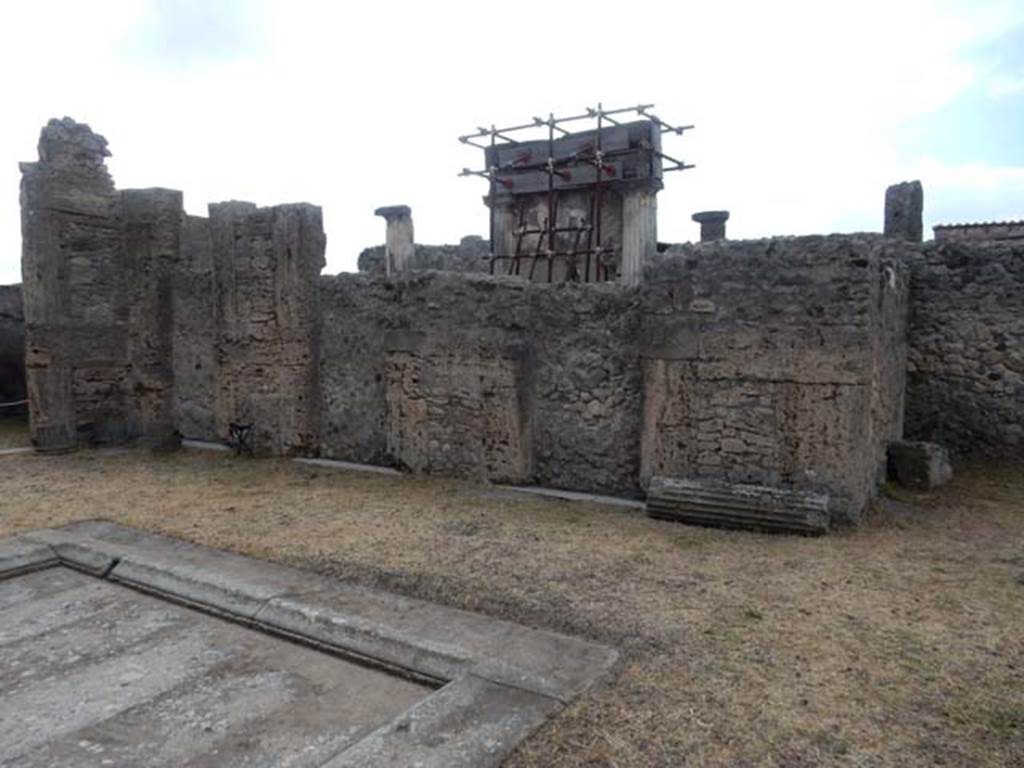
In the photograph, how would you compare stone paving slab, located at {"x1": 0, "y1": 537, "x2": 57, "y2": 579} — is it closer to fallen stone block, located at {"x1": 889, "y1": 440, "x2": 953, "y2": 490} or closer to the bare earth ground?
the bare earth ground

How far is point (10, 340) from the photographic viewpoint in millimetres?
13508

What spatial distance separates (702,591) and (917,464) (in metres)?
4.34

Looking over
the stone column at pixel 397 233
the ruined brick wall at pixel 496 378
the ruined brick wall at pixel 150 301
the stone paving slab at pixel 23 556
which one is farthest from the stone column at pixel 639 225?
the stone paving slab at pixel 23 556

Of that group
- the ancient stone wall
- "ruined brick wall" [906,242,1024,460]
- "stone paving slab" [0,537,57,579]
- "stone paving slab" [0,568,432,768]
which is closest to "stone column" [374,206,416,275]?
the ancient stone wall

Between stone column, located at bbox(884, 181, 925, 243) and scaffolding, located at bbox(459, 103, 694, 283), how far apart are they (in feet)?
15.5

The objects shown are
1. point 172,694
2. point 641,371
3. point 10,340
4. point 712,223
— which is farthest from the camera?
point 712,223

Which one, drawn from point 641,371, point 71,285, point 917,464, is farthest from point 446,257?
point 917,464

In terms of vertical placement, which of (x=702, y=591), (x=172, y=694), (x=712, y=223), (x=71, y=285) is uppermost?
(x=712, y=223)

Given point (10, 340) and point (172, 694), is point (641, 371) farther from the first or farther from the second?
point (10, 340)

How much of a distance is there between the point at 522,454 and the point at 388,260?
7376 mm

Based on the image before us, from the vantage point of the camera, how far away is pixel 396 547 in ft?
18.8

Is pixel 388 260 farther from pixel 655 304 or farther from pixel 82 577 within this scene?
pixel 82 577

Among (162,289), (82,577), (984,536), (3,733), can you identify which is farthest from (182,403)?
(984,536)

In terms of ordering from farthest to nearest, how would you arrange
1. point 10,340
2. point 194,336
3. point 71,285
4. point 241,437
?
point 10,340 < point 194,336 < point 71,285 < point 241,437
